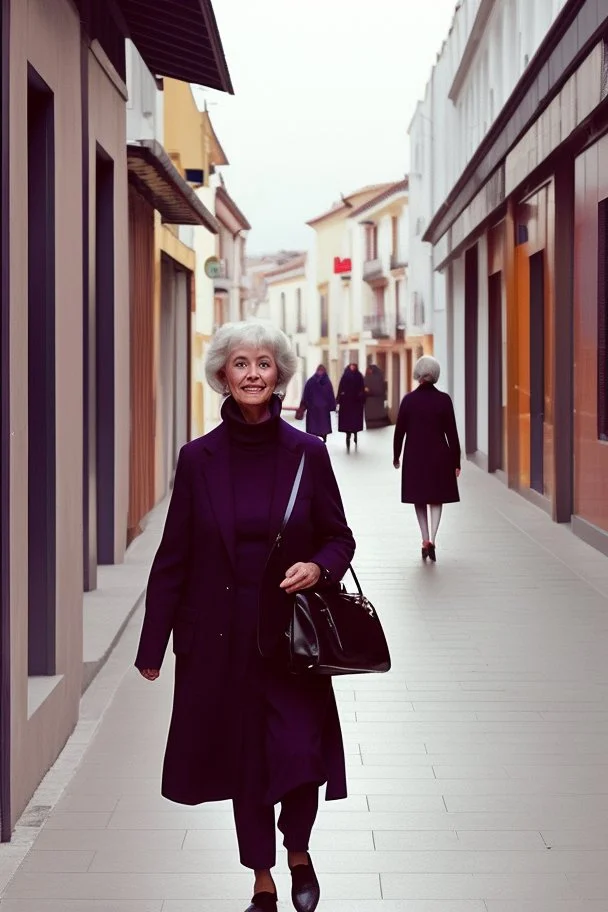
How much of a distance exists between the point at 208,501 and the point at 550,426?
41.3 feet

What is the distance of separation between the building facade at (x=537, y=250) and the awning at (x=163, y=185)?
144 inches

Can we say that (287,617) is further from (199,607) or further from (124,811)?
(124,811)

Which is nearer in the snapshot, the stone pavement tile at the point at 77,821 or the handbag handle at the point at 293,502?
the handbag handle at the point at 293,502

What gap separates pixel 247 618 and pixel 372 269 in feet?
200

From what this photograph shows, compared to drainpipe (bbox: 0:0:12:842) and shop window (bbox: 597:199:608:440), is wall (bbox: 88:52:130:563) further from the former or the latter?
drainpipe (bbox: 0:0:12:842)

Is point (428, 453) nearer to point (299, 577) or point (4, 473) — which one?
point (4, 473)

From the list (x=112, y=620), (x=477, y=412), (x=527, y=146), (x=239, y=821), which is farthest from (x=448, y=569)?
(x=477, y=412)

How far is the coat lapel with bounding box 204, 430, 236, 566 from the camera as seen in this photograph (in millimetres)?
4656

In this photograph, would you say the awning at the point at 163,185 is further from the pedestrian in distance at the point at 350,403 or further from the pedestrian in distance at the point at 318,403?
the pedestrian in distance at the point at 350,403

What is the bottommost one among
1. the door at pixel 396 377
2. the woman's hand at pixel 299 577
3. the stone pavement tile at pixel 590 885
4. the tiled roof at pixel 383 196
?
the stone pavement tile at pixel 590 885

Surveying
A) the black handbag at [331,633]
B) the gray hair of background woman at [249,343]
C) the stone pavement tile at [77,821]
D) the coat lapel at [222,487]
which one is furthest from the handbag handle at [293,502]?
the stone pavement tile at [77,821]

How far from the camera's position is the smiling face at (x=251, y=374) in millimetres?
4684

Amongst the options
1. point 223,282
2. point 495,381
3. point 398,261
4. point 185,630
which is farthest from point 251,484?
point 398,261

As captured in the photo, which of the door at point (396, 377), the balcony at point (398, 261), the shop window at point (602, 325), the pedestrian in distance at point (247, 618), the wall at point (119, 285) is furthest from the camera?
the balcony at point (398, 261)
